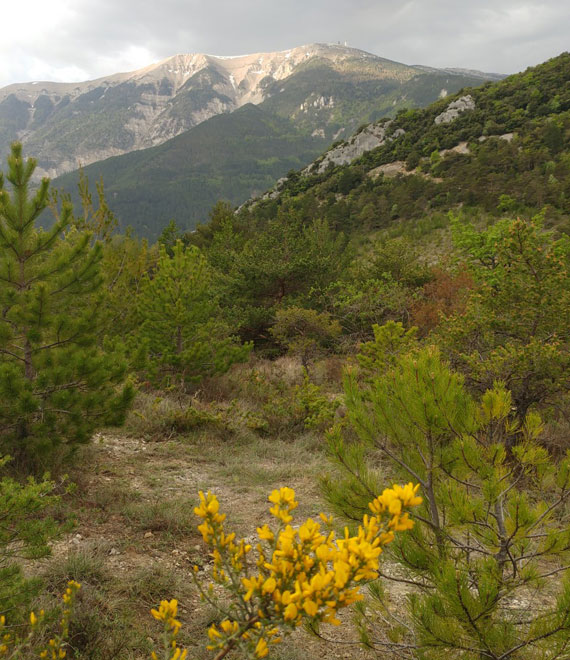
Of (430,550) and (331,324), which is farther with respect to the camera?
(331,324)

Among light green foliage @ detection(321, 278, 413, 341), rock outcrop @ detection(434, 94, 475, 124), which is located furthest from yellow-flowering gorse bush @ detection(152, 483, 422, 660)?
rock outcrop @ detection(434, 94, 475, 124)

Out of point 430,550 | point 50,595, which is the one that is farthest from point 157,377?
point 430,550

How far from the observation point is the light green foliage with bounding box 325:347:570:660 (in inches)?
62.6

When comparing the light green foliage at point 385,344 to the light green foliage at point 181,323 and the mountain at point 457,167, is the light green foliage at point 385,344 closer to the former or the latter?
the light green foliage at point 181,323

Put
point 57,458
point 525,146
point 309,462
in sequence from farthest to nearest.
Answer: point 525,146 < point 309,462 < point 57,458

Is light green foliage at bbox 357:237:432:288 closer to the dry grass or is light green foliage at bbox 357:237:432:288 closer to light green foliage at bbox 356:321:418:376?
light green foliage at bbox 356:321:418:376

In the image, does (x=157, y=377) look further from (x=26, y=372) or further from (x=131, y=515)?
(x=131, y=515)

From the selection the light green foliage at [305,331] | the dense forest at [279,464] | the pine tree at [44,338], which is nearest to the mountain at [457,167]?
the light green foliage at [305,331]

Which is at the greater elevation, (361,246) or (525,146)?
(525,146)

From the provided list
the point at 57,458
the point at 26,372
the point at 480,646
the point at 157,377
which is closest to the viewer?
the point at 480,646

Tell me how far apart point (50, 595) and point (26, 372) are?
235cm

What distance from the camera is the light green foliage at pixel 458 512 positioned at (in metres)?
1.59

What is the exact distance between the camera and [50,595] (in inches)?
99.2

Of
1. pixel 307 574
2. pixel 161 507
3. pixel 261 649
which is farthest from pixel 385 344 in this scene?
pixel 261 649
